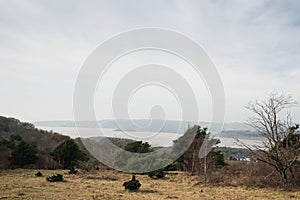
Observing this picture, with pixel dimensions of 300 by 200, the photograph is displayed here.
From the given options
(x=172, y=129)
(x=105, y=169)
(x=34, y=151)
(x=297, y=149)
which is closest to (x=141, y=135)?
(x=172, y=129)

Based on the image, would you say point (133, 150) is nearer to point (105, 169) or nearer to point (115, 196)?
point (105, 169)

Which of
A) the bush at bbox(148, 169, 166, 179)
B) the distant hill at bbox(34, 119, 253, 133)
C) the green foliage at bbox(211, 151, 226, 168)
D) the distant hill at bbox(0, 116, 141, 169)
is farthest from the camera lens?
the distant hill at bbox(0, 116, 141, 169)

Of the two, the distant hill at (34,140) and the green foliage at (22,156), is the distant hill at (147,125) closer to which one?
the distant hill at (34,140)

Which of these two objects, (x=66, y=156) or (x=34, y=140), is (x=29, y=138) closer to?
(x=34, y=140)

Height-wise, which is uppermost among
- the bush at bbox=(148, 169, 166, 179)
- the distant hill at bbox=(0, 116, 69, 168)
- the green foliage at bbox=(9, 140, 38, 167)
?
the distant hill at bbox=(0, 116, 69, 168)

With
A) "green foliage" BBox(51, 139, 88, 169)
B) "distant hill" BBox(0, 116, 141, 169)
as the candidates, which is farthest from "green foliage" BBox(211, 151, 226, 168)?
"green foliage" BBox(51, 139, 88, 169)

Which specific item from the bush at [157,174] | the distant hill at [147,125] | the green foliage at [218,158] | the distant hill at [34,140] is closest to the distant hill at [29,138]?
the distant hill at [34,140]

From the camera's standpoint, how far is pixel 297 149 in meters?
14.8

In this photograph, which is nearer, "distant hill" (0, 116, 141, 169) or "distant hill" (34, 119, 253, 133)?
"distant hill" (34, 119, 253, 133)

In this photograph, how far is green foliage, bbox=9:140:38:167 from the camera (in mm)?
24703

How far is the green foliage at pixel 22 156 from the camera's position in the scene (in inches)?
973

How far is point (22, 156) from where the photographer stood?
81.4 ft

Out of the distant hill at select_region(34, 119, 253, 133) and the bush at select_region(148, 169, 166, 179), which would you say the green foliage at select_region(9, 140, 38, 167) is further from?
the bush at select_region(148, 169, 166, 179)

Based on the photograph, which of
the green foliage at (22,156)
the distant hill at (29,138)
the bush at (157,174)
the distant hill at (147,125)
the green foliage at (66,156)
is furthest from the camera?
the green foliage at (66,156)
